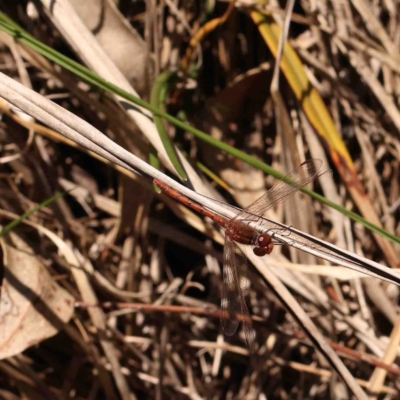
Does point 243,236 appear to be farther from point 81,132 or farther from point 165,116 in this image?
point 81,132

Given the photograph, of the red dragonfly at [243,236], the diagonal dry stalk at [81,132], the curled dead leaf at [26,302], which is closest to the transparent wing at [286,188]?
the red dragonfly at [243,236]

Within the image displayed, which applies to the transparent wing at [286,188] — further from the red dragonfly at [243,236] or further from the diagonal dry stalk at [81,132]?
the diagonal dry stalk at [81,132]

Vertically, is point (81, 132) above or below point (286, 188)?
above

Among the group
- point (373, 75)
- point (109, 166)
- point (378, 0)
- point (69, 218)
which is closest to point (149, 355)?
point (69, 218)

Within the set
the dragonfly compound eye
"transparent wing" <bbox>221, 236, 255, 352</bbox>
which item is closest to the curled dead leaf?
"transparent wing" <bbox>221, 236, 255, 352</bbox>

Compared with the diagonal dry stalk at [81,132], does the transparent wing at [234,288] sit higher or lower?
lower

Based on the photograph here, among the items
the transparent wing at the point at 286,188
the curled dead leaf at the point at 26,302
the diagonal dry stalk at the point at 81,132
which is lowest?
the transparent wing at the point at 286,188

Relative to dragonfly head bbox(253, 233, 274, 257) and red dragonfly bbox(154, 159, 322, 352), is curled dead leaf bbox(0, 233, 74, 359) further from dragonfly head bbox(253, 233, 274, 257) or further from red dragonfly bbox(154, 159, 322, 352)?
dragonfly head bbox(253, 233, 274, 257)

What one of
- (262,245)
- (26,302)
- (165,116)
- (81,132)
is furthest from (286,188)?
(26,302)
